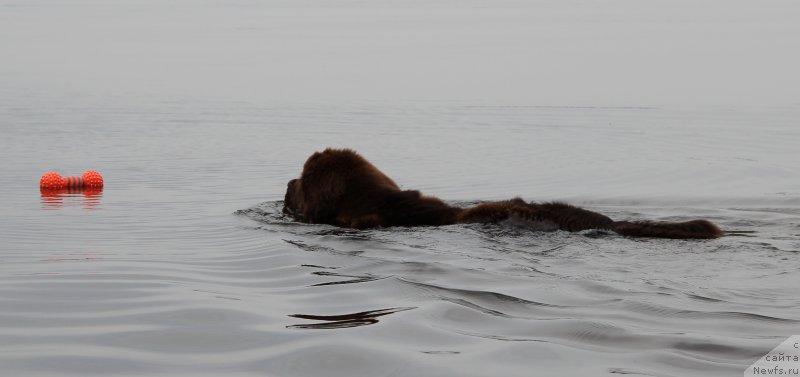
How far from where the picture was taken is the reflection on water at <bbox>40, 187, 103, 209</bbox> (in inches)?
468

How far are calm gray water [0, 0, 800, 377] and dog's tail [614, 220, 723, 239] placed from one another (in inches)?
5.4

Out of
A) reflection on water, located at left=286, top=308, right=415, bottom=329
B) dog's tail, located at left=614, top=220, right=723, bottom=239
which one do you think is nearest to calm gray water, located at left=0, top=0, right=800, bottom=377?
reflection on water, located at left=286, top=308, right=415, bottom=329

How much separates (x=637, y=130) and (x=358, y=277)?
13350 millimetres

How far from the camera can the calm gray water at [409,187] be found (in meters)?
5.39

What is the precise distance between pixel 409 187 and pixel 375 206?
14.0 feet

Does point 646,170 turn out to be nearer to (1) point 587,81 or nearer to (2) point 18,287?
(2) point 18,287

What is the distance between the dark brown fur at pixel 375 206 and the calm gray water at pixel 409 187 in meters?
0.21

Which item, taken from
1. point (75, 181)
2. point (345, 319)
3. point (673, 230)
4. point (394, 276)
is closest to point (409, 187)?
point (75, 181)

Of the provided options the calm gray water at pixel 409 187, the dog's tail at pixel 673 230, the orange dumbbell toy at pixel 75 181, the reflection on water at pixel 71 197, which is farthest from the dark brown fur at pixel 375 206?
the orange dumbbell toy at pixel 75 181

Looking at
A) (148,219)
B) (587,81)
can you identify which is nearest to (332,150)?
(148,219)

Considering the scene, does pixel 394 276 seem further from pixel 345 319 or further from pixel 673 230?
pixel 673 230

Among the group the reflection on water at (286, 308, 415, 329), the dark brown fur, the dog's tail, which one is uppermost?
the dark brown fur

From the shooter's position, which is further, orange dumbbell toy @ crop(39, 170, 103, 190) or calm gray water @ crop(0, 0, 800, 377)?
orange dumbbell toy @ crop(39, 170, 103, 190)

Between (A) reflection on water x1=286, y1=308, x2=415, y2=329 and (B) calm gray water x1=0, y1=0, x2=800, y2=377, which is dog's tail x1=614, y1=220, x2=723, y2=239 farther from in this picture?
(A) reflection on water x1=286, y1=308, x2=415, y2=329
